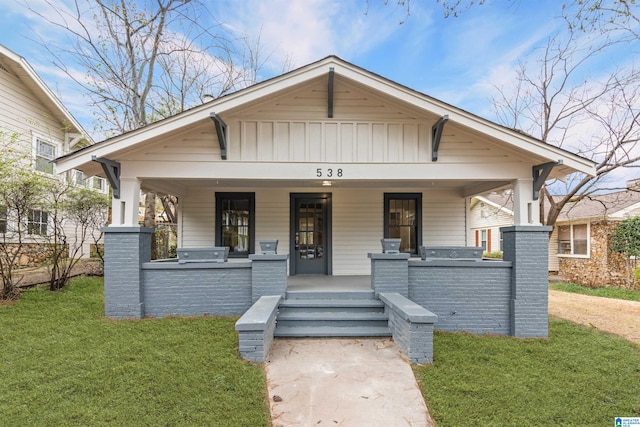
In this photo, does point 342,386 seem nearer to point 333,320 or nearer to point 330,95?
point 333,320

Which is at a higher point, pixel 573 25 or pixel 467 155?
pixel 573 25

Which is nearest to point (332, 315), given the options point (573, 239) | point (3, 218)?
point (3, 218)

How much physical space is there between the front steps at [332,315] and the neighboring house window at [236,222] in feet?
9.17

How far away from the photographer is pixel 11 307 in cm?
577

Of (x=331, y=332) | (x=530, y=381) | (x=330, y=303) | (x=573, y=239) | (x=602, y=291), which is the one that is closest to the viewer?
(x=530, y=381)

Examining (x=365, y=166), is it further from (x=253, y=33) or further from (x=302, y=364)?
(x=253, y=33)

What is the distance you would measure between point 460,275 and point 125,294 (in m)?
5.94

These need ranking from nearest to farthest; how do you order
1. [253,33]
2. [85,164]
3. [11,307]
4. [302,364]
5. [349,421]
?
1. [349,421]
2. [302,364]
3. [85,164]
4. [11,307]
5. [253,33]

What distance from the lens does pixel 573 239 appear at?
13.0 meters

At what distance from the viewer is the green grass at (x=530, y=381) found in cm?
294

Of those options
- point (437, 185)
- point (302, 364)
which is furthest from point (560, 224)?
point (302, 364)

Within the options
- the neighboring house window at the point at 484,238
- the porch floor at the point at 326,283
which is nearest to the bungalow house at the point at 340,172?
the porch floor at the point at 326,283

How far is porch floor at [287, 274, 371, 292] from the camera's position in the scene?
19.0 feet

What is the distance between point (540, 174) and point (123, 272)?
295 inches
